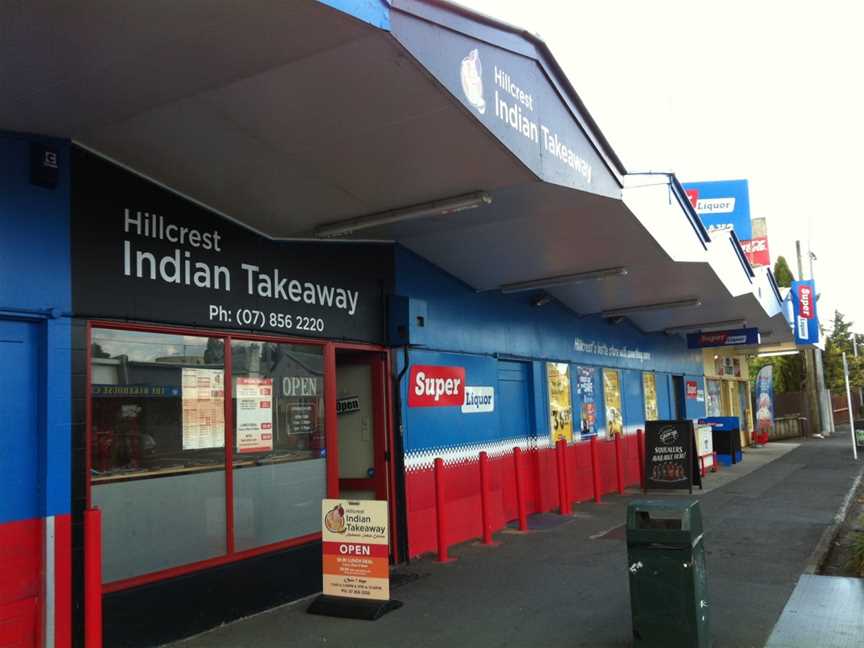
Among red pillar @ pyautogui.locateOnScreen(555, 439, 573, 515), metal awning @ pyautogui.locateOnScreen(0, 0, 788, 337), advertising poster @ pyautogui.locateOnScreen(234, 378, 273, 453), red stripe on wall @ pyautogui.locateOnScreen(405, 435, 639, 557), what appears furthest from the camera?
red pillar @ pyautogui.locateOnScreen(555, 439, 573, 515)

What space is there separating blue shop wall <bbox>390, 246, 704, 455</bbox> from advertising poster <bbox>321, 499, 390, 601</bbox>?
242 cm

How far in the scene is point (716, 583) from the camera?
7.02m

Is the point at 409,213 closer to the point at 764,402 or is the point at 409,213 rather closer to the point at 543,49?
the point at 543,49

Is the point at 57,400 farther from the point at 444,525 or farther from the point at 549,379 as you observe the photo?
the point at 549,379

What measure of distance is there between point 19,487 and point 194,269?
2.16 meters

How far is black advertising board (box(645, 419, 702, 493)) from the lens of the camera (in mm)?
13297

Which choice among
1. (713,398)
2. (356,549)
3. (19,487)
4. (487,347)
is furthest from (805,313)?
(19,487)

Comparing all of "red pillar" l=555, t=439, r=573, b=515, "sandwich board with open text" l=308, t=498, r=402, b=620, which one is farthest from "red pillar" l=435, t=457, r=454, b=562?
"red pillar" l=555, t=439, r=573, b=515

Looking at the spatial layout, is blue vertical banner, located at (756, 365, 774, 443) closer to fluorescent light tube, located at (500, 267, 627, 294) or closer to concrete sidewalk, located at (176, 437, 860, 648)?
concrete sidewalk, located at (176, 437, 860, 648)

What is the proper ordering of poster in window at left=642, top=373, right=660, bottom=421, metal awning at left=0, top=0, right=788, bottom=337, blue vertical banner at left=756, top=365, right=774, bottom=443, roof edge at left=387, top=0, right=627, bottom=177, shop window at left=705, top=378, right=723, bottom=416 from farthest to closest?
blue vertical banner at left=756, top=365, right=774, bottom=443 < shop window at left=705, top=378, right=723, bottom=416 < poster in window at left=642, top=373, right=660, bottom=421 < roof edge at left=387, top=0, right=627, bottom=177 < metal awning at left=0, top=0, right=788, bottom=337

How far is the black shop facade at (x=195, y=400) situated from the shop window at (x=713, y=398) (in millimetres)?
16944

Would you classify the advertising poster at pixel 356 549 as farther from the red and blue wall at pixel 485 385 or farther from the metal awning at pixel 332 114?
the metal awning at pixel 332 114

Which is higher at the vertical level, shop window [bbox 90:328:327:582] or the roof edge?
the roof edge

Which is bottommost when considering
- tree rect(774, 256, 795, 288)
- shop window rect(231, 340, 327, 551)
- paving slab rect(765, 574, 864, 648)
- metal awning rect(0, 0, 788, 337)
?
paving slab rect(765, 574, 864, 648)
